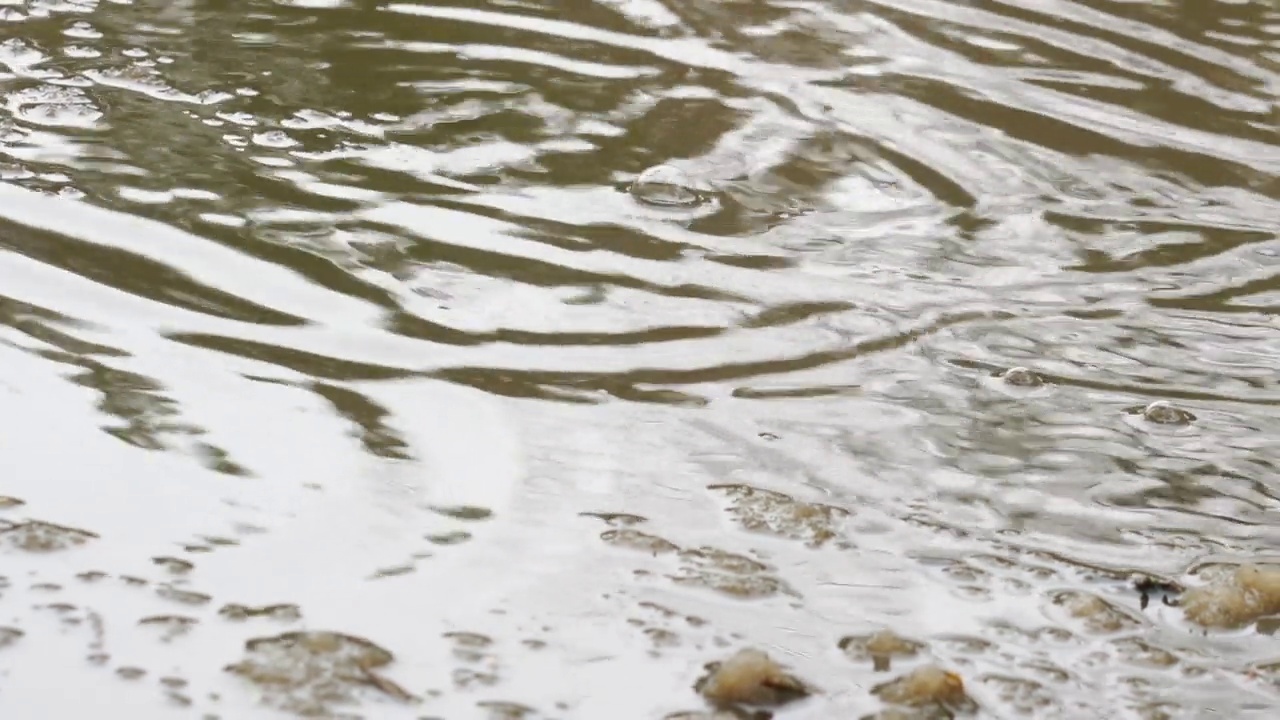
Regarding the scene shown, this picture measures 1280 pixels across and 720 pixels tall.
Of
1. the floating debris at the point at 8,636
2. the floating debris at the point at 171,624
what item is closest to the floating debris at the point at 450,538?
the floating debris at the point at 171,624

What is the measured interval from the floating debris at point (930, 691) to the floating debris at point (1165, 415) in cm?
68

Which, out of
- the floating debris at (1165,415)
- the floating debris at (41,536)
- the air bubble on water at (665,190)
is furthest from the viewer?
the air bubble on water at (665,190)

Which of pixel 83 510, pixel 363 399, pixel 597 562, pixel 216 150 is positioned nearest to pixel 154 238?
pixel 216 150

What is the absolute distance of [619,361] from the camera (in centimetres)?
223

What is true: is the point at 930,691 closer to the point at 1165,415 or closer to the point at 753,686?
the point at 753,686

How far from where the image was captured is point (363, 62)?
324 centimetres

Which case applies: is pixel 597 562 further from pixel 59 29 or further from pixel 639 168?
pixel 59 29

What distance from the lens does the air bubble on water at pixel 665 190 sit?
8.95ft

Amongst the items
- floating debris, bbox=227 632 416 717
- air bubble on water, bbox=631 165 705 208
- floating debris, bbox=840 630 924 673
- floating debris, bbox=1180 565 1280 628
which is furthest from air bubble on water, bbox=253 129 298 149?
floating debris, bbox=1180 565 1280 628

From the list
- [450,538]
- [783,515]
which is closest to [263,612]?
[450,538]

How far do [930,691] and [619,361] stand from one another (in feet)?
2.56

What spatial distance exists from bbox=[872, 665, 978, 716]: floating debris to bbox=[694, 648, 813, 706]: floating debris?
0.08 m

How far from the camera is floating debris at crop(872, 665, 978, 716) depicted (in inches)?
61.9

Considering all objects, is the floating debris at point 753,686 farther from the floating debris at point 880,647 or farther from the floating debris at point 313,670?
the floating debris at point 313,670
